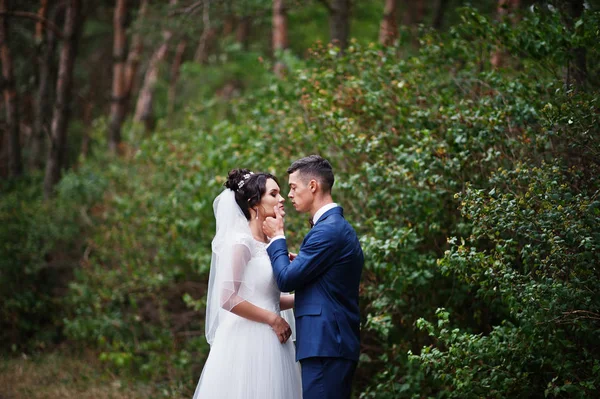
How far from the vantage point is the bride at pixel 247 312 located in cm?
429

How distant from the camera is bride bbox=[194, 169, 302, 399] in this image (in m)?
4.29

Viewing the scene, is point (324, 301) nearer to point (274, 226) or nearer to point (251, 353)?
point (274, 226)

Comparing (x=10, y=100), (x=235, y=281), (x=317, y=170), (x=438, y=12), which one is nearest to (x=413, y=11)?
(x=438, y=12)

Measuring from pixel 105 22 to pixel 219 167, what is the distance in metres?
17.0

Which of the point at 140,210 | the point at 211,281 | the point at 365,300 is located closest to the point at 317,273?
the point at 211,281

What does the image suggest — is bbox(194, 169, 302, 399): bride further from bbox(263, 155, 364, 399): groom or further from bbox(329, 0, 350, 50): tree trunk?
bbox(329, 0, 350, 50): tree trunk

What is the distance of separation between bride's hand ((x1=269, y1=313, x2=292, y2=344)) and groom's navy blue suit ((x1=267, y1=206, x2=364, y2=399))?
0.32 metres

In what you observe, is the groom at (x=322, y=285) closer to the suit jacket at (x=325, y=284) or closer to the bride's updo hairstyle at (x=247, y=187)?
the suit jacket at (x=325, y=284)

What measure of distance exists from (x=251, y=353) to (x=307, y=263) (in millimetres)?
849

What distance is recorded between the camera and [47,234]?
Result: 9.79m

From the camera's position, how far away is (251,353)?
14.2 ft

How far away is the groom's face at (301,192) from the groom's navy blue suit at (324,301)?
0.16m

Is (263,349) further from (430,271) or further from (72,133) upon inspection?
(72,133)

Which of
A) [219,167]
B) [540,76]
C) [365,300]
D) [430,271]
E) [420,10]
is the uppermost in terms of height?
[420,10]
